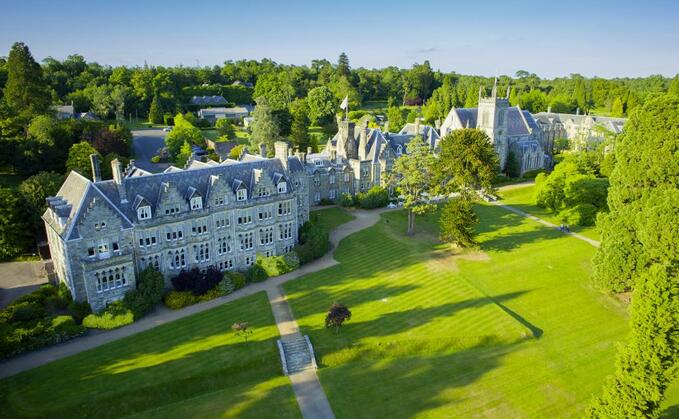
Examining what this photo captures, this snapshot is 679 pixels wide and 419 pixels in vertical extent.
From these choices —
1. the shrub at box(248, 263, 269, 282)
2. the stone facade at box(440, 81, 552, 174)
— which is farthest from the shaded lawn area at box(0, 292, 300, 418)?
the stone facade at box(440, 81, 552, 174)

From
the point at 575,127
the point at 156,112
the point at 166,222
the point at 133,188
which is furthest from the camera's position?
the point at 156,112

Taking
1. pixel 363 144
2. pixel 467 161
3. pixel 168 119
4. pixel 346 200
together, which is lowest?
pixel 346 200

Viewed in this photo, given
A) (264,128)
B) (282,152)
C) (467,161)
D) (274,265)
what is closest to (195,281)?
(274,265)

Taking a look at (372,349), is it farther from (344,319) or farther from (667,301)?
(667,301)

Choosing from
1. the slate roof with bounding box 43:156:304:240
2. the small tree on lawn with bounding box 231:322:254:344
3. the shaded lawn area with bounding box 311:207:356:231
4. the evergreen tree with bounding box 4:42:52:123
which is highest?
the evergreen tree with bounding box 4:42:52:123

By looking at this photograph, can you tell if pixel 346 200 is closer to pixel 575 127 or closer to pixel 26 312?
pixel 26 312

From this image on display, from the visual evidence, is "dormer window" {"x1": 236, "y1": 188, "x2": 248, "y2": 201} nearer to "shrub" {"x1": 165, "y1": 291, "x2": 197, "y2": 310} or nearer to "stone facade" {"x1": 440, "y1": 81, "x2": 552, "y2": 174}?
"shrub" {"x1": 165, "y1": 291, "x2": 197, "y2": 310}

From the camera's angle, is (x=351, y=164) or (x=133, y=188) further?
(x=351, y=164)
